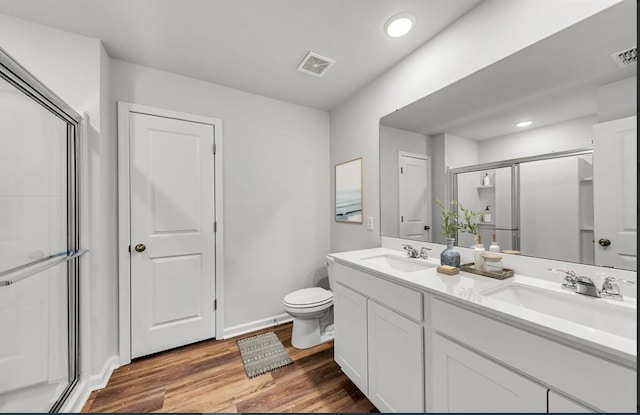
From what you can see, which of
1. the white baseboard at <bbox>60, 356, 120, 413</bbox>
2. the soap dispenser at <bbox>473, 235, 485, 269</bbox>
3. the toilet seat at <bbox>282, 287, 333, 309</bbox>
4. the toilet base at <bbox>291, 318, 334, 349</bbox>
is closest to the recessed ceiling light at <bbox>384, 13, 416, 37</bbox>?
the soap dispenser at <bbox>473, 235, 485, 269</bbox>

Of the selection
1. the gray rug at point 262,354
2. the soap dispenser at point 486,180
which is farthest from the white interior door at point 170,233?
the soap dispenser at point 486,180

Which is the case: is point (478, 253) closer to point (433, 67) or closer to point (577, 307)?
point (577, 307)

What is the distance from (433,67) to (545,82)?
664 mm

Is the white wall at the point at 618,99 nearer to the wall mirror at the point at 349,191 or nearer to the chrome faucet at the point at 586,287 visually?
the chrome faucet at the point at 586,287

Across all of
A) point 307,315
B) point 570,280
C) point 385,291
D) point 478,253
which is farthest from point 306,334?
point 570,280

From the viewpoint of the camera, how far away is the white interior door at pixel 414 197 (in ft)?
5.80

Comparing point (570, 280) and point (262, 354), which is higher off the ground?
point (570, 280)

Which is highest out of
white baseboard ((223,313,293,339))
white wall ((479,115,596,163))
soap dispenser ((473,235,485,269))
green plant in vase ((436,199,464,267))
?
white wall ((479,115,596,163))

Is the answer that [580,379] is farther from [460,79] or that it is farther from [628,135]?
[460,79]

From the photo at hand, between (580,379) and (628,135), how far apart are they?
957 millimetres

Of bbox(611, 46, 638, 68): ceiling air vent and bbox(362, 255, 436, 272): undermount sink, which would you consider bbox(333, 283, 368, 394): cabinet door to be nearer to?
bbox(362, 255, 436, 272): undermount sink

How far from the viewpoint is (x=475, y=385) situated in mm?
909

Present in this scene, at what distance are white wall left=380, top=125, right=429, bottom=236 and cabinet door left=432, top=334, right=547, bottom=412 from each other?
1.09m

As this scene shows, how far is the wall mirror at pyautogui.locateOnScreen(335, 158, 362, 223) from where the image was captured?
2367 millimetres
